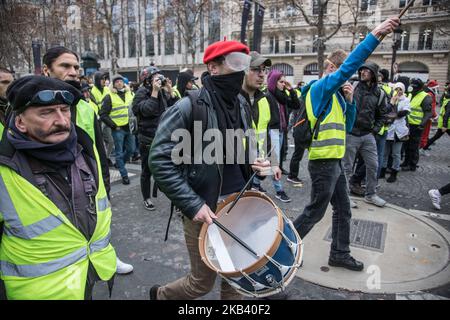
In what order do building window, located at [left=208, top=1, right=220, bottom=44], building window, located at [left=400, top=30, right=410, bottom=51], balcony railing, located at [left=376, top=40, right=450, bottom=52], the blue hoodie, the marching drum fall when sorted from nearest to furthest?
the marching drum
the blue hoodie
balcony railing, located at [left=376, top=40, right=450, bottom=52]
building window, located at [left=400, top=30, right=410, bottom=51]
building window, located at [left=208, top=1, right=220, bottom=44]

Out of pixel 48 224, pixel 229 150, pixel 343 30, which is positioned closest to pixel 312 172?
pixel 229 150

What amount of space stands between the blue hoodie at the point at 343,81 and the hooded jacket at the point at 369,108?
1.70 meters

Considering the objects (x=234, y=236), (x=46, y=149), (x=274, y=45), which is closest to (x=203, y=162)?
(x=234, y=236)

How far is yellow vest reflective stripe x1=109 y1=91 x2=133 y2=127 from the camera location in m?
7.03

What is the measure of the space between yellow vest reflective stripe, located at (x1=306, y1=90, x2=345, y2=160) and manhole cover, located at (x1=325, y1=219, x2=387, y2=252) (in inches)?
56.1

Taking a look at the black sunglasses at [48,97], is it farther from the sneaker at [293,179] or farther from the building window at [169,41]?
the building window at [169,41]

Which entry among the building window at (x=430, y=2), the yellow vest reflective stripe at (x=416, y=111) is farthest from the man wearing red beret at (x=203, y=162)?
the building window at (x=430, y=2)

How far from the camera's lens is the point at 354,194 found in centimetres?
628

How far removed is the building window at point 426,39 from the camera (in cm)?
3400

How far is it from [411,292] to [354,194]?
10.5 feet

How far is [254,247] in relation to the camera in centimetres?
222

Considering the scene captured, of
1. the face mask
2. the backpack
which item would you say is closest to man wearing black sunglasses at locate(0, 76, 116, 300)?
the face mask

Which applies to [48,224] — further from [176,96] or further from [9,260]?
[176,96]

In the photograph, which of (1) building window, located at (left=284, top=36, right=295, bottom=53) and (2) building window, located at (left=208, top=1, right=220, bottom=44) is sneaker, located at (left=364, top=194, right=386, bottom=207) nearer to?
(1) building window, located at (left=284, top=36, right=295, bottom=53)
